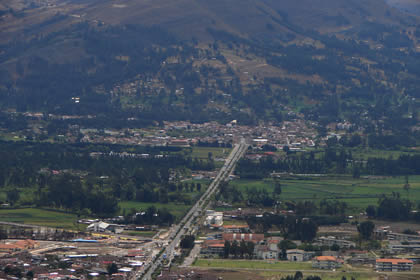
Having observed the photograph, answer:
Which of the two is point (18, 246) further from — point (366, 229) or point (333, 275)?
point (366, 229)

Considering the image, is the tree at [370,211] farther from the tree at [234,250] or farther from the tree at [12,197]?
the tree at [12,197]

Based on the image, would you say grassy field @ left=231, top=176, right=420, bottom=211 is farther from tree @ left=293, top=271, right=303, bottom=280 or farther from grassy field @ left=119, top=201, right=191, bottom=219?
tree @ left=293, top=271, right=303, bottom=280

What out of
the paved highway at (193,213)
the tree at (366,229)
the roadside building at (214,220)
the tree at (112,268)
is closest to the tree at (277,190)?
the paved highway at (193,213)

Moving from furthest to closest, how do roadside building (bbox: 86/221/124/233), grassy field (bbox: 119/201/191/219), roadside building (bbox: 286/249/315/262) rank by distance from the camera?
grassy field (bbox: 119/201/191/219), roadside building (bbox: 86/221/124/233), roadside building (bbox: 286/249/315/262)

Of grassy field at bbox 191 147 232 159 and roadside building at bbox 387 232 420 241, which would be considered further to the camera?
grassy field at bbox 191 147 232 159

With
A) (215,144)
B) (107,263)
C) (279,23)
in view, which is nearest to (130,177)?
(215,144)

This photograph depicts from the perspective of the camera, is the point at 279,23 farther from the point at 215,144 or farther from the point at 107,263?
the point at 107,263

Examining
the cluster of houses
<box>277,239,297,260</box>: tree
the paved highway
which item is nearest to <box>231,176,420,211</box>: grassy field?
the paved highway
